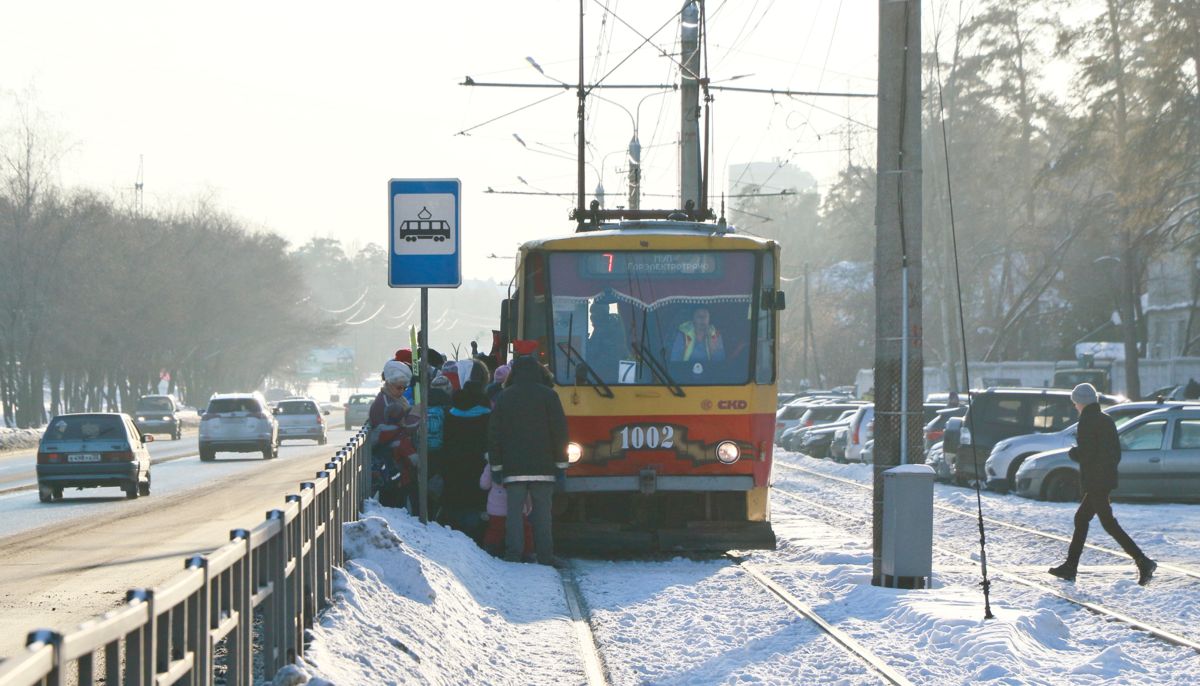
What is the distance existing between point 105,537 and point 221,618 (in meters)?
14.5

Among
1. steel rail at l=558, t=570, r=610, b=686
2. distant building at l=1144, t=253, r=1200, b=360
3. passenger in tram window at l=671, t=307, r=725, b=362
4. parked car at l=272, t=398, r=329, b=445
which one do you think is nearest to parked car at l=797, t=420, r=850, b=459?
parked car at l=272, t=398, r=329, b=445

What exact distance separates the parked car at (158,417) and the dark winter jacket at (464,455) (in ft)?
176

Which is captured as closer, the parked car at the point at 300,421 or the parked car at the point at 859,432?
the parked car at the point at 859,432

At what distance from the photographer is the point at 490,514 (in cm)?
1529

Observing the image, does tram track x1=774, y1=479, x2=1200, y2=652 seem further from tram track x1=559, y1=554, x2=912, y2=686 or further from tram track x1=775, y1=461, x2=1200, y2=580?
tram track x1=559, y1=554, x2=912, y2=686

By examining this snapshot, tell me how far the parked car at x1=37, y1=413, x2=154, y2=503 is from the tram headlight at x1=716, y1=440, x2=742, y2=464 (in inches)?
590

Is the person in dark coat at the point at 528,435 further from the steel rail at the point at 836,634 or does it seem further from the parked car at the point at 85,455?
the parked car at the point at 85,455

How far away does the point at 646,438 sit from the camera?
15.1 meters

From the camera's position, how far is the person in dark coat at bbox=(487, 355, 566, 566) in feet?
46.5

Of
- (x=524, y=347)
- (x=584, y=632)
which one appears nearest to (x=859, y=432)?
(x=524, y=347)

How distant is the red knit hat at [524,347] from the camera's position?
1406 centimetres

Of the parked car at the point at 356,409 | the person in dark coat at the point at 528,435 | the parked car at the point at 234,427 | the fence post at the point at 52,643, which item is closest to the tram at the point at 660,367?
the person in dark coat at the point at 528,435

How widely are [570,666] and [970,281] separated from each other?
2388 inches

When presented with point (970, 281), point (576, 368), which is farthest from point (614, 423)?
point (970, 281)
